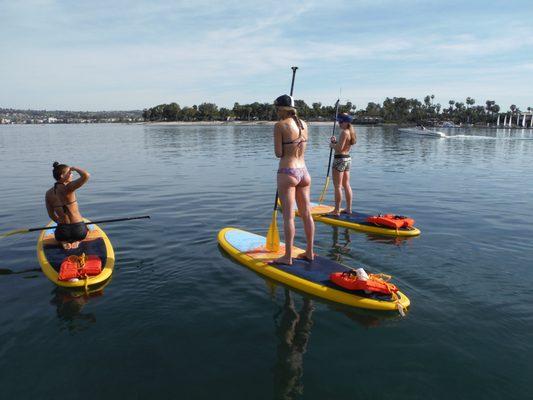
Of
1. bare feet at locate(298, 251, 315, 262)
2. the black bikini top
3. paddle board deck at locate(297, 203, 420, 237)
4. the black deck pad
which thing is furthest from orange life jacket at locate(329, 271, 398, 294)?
paddle board deck at locate(297, 203, 420, 237)

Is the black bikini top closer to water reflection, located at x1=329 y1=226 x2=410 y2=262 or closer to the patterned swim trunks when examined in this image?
water reflection, located at x1=329 y1=226 x2=410 y2=262

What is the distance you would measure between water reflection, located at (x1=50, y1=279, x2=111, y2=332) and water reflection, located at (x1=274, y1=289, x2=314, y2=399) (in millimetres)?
2737

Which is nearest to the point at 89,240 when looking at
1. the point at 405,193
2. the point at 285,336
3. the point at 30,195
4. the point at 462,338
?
the point at 285,336

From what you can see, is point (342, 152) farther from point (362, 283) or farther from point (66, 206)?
point (66, 206)

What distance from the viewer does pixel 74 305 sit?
628 cm

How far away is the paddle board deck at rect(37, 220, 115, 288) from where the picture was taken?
22.2ft

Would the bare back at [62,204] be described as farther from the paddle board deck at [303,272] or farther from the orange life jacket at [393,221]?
the orange life jacket at [393,221]

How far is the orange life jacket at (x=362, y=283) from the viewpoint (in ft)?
20.0

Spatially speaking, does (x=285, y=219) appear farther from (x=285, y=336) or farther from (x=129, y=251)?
(x=129, y=251)

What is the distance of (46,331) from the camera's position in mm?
5512

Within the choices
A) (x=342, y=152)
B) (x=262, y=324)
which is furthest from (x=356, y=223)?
(x=262, y=324)

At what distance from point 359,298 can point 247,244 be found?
3.09 meters

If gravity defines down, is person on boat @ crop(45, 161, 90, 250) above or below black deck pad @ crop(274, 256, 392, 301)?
above

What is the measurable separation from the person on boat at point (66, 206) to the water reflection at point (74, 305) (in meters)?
1.40
